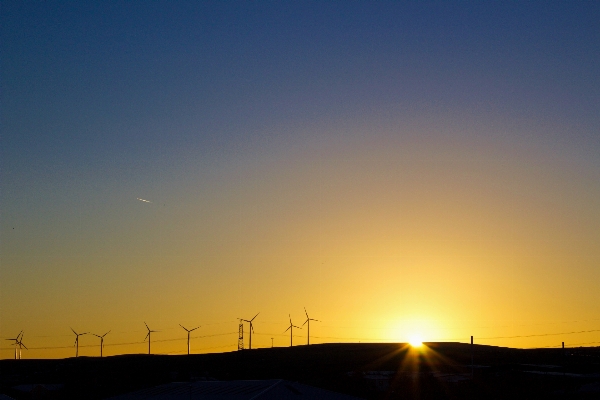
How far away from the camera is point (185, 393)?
59.2m

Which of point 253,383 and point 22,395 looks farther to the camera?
point 22,395

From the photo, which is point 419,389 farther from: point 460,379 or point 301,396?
point 301,396

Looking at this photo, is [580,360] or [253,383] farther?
[580,360]

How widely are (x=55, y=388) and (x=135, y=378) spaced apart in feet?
88.8

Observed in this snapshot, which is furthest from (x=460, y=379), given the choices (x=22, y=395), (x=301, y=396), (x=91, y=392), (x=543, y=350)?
(x=543, y=350)

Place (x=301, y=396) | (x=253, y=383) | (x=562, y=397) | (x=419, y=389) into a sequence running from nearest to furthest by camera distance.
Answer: (x=301, y=396) < (x=253, y=383) < (x=562, y=397) < (x=419, y=389)

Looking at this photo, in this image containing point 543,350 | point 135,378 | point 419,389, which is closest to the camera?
point 419,389

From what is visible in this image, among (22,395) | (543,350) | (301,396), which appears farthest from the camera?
(543,350)

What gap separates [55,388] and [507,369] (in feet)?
195

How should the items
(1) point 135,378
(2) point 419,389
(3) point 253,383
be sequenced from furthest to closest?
1. (1) point 135,378
2. (2) point 419,389
3. (3) point 253,383

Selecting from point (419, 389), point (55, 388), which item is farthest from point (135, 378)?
point (419, 389)

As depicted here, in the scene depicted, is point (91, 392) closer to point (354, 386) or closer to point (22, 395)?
point (22, 395)

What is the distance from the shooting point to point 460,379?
8325 cm

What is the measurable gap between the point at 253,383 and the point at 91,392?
34.6 meters
